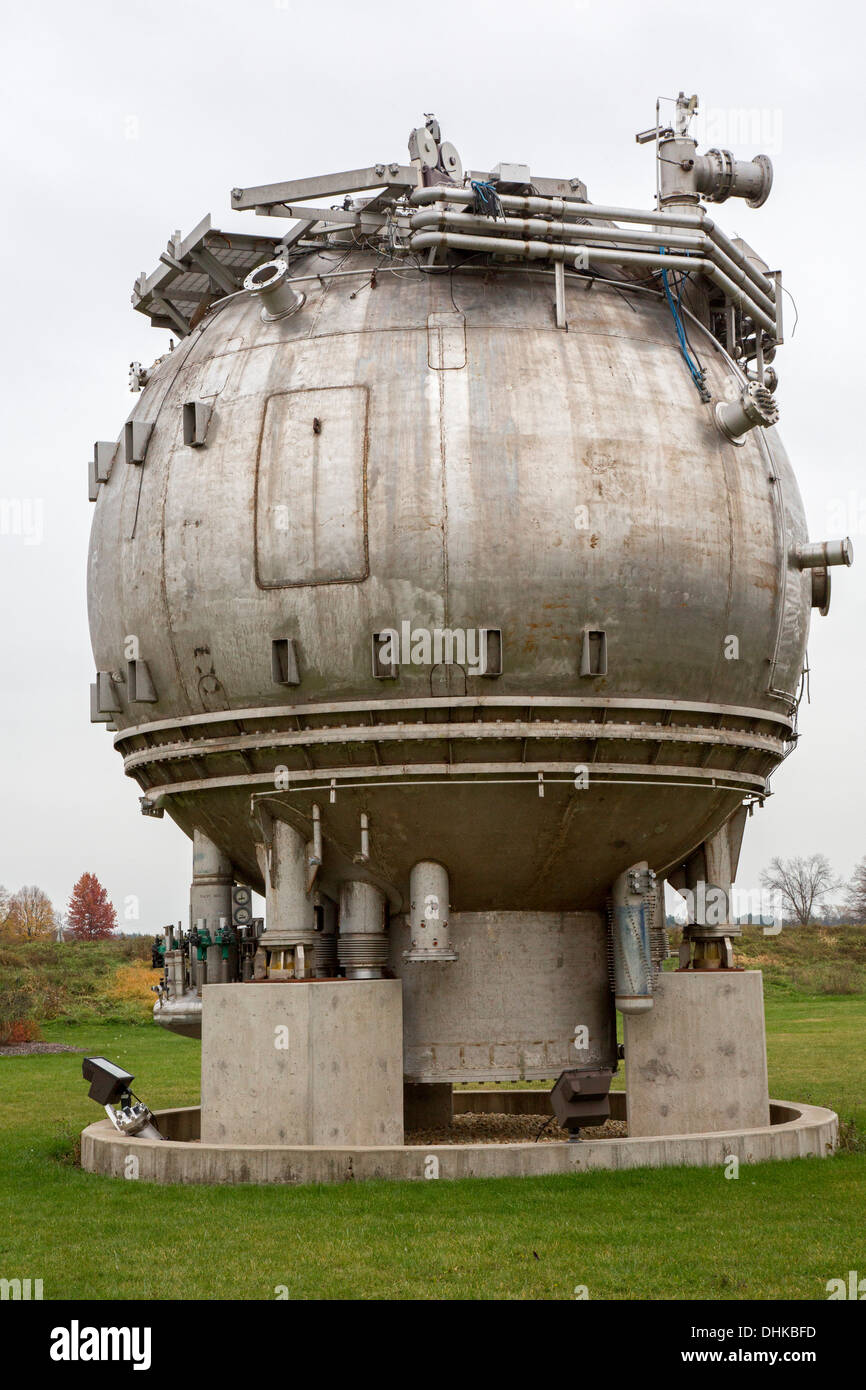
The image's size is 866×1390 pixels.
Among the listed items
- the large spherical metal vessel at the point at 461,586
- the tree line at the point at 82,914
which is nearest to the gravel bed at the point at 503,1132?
the large spherical metal vessel at the point at 461,586

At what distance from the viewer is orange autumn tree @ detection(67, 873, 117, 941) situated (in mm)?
112062

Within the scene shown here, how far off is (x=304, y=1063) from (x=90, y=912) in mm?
98814

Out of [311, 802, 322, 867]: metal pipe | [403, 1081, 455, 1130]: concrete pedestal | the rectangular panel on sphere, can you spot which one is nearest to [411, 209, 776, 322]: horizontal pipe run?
the rectangular panel on sphere

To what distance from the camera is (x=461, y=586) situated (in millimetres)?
18297

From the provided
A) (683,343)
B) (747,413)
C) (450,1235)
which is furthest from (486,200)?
(450,1235)

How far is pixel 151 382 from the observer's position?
22.5 m

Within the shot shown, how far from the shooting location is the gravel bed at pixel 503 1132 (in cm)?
2188

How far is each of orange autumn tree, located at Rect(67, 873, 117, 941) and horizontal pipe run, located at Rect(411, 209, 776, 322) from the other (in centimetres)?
9564

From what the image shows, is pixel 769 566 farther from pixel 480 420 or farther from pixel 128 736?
pixel 128 736

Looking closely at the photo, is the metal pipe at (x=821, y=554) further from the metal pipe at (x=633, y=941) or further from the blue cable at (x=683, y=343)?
the metal pipe at (x=633, y=941)

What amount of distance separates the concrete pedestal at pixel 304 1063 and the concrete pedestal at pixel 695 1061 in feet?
11.2

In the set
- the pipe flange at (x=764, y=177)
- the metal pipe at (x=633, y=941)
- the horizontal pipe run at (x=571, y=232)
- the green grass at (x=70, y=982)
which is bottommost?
the green grass at (x=70, y=982)

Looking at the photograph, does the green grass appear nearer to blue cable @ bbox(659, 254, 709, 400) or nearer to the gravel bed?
the gravel bed

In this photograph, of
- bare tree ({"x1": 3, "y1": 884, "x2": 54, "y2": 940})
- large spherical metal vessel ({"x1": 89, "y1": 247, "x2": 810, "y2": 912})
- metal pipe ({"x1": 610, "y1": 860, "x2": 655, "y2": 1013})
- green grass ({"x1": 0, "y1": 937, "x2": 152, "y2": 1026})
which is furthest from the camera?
bare tree ({"x1": 3, "y1": 884, "x2": 54, "y2": 940})
